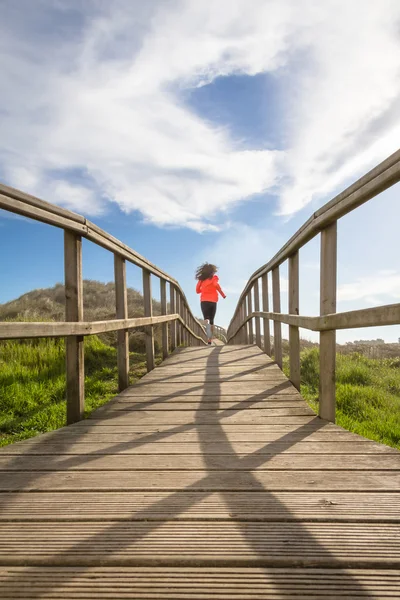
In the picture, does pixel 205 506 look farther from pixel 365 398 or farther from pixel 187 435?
pixel 365 398

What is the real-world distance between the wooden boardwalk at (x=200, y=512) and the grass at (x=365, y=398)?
3.86 ft

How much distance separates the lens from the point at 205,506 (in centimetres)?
158

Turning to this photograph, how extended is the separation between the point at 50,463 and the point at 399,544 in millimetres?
1659

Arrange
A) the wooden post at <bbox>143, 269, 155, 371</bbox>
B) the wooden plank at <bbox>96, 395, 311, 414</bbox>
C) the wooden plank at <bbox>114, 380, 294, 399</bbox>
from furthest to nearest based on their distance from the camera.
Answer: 1. the wooden post at <bbox>143, 269, 155, 371</bbox>
2. the wooden plank at <bbox>114, 380, 294, 399</bbox>
3. the wooden plank at <bbox>96, 395, 311, 414</bbox>

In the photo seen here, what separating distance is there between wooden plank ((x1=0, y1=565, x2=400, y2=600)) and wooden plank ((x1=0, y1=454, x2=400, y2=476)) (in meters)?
0.78

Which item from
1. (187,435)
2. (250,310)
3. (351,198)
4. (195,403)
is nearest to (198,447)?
(187,435)

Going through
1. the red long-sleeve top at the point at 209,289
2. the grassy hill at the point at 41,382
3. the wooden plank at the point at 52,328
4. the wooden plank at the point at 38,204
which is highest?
the wooden plank at the point at 38,204

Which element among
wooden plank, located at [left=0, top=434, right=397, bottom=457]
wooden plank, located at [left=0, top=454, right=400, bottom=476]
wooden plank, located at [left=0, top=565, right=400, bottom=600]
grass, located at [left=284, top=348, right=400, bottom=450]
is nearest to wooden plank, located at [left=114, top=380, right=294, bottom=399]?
grass, located at [left=284, top=348, right=400, bottom=450]

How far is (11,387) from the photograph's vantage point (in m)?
4.39

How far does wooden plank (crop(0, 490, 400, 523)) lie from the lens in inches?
59.3

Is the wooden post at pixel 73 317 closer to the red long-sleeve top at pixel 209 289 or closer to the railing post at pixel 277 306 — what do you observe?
the railing post at pixel 277 306

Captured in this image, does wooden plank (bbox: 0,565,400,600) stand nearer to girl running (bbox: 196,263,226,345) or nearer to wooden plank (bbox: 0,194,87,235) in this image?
wooden plank (bbox: 0,194,87,235)

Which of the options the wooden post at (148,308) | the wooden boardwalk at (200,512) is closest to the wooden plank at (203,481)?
the wooden boardwalk at (200,512)

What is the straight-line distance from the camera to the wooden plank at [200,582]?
110 cm
